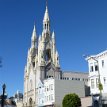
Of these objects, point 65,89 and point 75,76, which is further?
point 75,76

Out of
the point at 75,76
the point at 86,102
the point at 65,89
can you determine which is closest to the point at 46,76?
the point at 75,76

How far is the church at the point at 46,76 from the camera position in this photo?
328ft

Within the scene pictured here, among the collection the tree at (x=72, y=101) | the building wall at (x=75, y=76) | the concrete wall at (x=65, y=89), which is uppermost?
the building wall at (x=75, y=76)

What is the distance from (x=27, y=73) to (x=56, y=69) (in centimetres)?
1699

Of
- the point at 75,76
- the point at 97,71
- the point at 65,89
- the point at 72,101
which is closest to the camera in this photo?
the point at 97,71

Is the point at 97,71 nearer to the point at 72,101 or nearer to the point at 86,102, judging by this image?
the point at 72,101

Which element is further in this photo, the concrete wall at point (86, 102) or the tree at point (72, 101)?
the concrete wall at point (86, 102)

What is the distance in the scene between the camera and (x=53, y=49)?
126750 millimetres

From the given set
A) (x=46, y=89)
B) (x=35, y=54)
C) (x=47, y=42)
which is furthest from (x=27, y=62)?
(x=46, y=89)

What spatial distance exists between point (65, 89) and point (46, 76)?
20128 millimetres

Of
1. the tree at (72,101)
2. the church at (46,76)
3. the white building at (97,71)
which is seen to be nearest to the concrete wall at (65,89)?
the church at (46,76)

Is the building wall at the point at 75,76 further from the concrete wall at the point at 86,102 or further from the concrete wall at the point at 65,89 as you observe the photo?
the concrete wall at the point at 86,102

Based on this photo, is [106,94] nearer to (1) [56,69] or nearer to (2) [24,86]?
(1) [56,69]

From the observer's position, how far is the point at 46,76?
118125 mm
